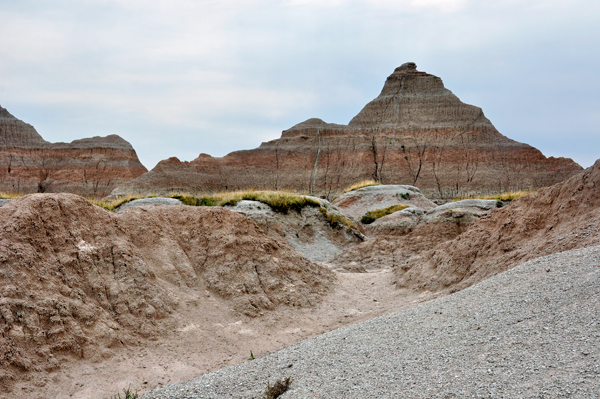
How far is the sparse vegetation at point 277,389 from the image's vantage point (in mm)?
5508

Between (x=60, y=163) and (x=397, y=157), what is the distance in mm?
46680

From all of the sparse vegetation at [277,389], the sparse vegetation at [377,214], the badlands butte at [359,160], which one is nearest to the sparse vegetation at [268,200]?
the sparse vegetation at [377,214]

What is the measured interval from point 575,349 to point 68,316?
7151mm

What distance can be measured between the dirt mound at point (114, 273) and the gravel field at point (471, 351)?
210 cm

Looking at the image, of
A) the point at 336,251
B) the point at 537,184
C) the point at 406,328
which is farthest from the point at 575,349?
the point at 537,184

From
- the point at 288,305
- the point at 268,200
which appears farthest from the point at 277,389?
the point at 268,200

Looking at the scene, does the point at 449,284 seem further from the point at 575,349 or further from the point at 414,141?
the point at 414,141

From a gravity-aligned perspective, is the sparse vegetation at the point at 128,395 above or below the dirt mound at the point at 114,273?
below

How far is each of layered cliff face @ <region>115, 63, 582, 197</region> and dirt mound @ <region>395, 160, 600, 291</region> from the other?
4101cm

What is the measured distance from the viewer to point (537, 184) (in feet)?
166

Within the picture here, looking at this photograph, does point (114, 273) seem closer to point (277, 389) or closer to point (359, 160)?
point (277, 389)

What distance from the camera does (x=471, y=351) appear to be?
5.33 meters

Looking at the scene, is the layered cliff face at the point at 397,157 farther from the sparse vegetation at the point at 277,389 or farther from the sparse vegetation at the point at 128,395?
the sparse vegetation at the point at 277,389

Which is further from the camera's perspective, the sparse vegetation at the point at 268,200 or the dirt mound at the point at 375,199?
the dirt mound at the point at 375,199
